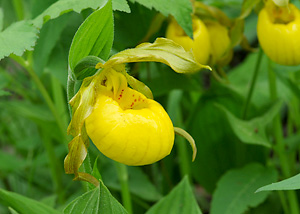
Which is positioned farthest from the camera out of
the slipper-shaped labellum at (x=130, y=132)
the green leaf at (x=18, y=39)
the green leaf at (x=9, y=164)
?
the green leaf at (x=9, y=164)

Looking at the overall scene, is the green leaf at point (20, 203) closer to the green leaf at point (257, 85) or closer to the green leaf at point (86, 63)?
the green leaf at point (86, 63)

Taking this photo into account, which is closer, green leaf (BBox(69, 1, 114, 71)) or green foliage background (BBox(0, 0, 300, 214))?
green leaf (BBox(69, 1, 114, 71))

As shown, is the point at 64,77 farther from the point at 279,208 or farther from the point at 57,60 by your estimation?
the point at 279,208

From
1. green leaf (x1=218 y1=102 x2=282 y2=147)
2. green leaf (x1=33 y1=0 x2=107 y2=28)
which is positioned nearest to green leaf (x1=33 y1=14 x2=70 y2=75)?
green leaf (x1=33 y1=0 x2=107 y2=28)

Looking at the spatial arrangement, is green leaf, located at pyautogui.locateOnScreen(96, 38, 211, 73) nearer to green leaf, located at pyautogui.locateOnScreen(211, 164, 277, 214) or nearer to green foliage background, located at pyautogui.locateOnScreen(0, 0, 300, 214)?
green foliage background, located at pyautogui.locateOnScreen(0, 0, 300, 214)

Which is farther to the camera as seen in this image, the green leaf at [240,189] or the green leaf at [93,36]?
the green leaf at [240,189]

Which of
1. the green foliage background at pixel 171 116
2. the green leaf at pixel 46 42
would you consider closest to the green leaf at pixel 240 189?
the green foliage background at pixel 171 116

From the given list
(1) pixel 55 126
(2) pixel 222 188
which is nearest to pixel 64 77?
(1) pixel 55 126

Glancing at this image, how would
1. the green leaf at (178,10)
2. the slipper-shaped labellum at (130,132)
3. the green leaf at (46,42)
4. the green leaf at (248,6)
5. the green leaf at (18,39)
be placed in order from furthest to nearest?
the green leaf at (248,6), the green leaf at (46,42), the green leaf at (178,10), the green leaf at (18,39), the slipper-shaped labellum at (130,132)
